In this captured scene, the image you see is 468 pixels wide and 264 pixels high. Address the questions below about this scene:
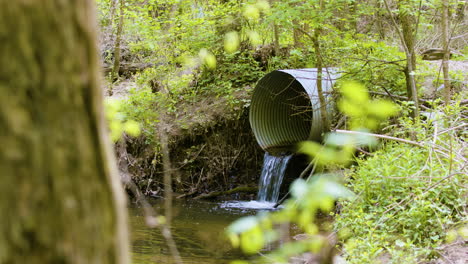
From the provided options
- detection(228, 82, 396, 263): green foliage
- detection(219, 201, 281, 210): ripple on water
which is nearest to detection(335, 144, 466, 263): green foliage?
detection(228, 82, 396, 263): green foliage

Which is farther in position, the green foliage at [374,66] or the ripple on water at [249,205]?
the ripple on water at [249,205]

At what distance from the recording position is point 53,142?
2.55ft

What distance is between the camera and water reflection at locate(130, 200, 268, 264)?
5.63 m

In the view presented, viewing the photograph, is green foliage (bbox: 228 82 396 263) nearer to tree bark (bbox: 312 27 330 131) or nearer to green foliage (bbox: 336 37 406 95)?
tree bark (bbox: 312 27 330 131)

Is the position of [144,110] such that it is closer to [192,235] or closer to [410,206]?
[192,235]

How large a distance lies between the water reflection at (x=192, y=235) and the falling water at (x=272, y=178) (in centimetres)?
71

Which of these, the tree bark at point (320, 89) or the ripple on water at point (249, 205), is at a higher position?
the tree bark at point (320, 89)

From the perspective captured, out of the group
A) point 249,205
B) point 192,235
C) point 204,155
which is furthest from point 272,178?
point 192,235

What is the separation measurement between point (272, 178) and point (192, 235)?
2.64 m

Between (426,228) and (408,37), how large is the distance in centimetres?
362

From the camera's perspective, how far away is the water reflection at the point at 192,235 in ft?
18.5

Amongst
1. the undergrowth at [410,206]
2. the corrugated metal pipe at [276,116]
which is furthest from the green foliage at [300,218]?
the corrugated metal pipe at [276,116]

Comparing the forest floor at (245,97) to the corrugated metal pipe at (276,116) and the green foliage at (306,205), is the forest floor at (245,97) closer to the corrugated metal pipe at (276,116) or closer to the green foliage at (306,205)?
the corrugated metal pipe at (276,116)

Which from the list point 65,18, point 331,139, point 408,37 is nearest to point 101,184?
point 65,18
